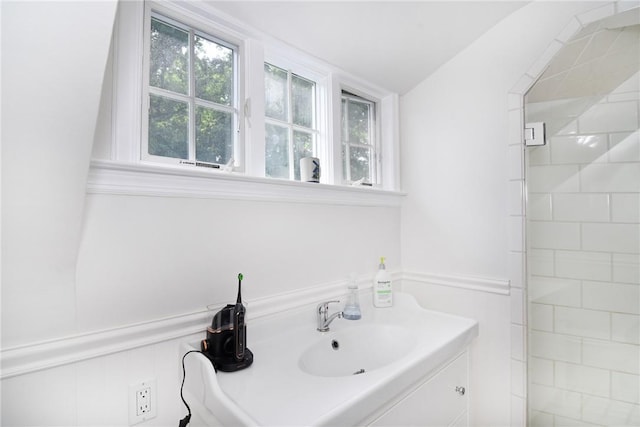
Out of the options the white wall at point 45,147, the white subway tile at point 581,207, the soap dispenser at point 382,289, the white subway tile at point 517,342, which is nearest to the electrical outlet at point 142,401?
the white wall at point 45,147

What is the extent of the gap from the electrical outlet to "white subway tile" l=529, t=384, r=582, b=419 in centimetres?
151

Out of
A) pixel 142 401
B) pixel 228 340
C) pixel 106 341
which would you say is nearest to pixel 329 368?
pixel 228 340

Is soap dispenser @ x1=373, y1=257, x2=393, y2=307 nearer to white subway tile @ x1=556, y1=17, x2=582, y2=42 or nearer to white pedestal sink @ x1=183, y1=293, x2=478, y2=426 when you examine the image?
white pedestal sink @ x1=183, y1=293, x2=478, y2=426

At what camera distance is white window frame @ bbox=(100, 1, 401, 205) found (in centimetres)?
96

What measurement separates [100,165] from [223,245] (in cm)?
44

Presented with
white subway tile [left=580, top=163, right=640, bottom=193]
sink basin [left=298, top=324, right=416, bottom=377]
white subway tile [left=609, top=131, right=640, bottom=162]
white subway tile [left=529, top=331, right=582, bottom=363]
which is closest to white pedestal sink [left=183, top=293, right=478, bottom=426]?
sink basin [left=298, top=324, right=416, bottom=377]

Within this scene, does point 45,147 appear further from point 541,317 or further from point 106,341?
point 541,317

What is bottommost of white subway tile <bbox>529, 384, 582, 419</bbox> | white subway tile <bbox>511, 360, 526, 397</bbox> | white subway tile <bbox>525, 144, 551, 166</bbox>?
white subway tile <bbox>529, 384, 582, 419</bbox>

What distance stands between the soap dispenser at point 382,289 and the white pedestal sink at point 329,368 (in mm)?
40

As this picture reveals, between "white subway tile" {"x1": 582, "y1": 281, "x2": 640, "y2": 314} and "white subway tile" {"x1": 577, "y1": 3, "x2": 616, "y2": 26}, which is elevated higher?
"white subway tile" {"x1": 577, "y1": 3, "x2": 616, "y2": 26}

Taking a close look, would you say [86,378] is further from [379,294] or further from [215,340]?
[379,294]

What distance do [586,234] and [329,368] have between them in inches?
47.1

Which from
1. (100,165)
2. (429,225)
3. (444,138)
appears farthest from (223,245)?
(444,138)

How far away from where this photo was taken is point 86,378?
87 centimetres
